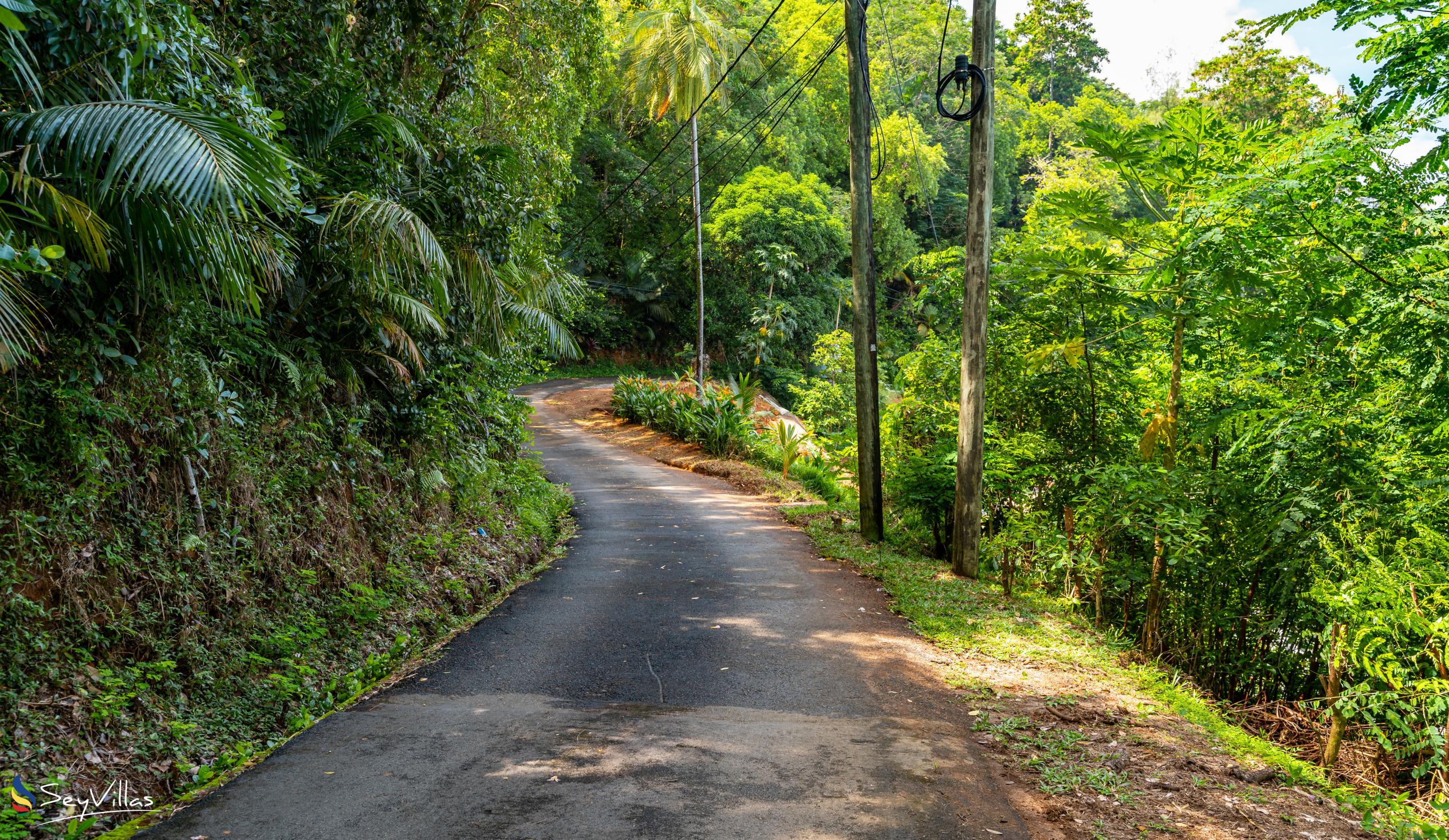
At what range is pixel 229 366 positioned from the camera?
653cm

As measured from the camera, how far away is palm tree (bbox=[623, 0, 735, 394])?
2483cm

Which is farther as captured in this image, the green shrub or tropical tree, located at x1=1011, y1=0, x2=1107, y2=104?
tropical tree, located at x1=1011, y1=0, x2=1107, y2=104

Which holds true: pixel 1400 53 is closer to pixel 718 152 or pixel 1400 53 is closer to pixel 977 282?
pixel 977 282

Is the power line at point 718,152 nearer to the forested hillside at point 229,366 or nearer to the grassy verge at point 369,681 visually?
the forested hillside at point 229,366

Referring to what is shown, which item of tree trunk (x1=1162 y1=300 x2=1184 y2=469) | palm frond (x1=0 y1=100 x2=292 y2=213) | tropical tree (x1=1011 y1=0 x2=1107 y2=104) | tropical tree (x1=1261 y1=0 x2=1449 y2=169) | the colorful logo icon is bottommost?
the colorful logo icon

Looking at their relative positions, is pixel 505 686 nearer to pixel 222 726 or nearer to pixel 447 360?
pixel 222 726

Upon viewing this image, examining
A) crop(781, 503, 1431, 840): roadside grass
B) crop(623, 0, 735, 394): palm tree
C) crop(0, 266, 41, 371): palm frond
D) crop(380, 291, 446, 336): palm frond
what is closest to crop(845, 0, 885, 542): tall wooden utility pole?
crop(781, 503, 1431, 840): roadside grass

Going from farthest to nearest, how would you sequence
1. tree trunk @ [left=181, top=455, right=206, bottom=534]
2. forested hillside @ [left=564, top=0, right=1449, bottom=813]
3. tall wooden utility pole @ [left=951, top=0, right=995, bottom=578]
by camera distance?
1. tall wooden utility pole @ [left=951, top=0, right=995, bottom=578]
2. tree trunk @ [left=181, top=455, right=206, bottom=534]
3. forested hillside @ [left=564, top=0, right=1449, bottom=813]

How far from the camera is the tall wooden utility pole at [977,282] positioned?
9.28 metres

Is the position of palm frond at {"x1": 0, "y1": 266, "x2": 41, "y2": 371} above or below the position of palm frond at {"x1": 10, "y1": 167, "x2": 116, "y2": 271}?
below

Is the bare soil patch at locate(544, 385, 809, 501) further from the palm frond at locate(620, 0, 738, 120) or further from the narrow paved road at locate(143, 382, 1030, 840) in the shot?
the palm frond at locate(620, 0, 738, 120)

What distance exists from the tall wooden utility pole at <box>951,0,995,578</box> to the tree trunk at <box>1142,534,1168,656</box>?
85.7 inches

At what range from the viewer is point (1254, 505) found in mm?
6910

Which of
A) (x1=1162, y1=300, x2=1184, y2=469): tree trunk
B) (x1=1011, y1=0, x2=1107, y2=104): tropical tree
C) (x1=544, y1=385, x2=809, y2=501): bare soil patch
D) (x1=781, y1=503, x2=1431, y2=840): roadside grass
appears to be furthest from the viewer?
(x1=1011, y1=0, x2=1107, y2=104): tropical tree
